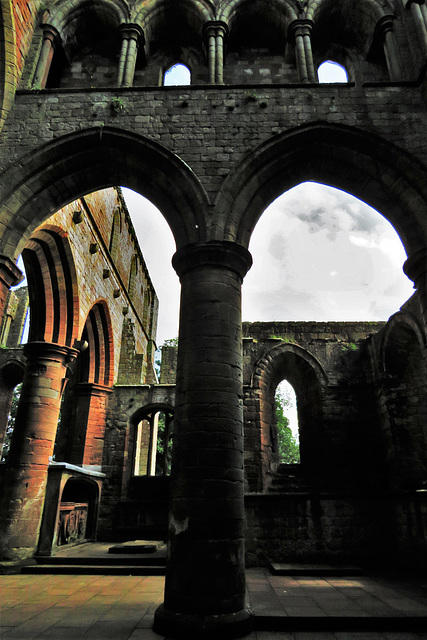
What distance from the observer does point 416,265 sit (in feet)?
17.5

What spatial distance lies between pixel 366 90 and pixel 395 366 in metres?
5.75

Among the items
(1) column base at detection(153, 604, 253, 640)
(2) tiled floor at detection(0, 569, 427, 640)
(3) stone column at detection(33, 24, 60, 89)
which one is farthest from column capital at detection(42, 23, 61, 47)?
(1) column base at detection(153, 604, 253, 640)

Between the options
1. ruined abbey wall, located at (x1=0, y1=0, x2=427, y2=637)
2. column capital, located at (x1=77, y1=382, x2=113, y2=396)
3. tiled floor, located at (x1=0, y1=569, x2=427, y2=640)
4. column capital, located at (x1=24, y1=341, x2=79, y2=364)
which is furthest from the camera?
column capital, located at (x1=77, y1=382, x2=113, y2=396)

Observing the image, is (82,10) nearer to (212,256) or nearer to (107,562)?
(212,256)

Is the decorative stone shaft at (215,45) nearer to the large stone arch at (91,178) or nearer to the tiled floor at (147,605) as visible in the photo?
the large stone arch at (91,178)

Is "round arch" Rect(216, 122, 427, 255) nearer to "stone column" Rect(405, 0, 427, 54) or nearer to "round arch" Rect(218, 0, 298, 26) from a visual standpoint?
"stone column" Rect(405, 0, 427, 54)

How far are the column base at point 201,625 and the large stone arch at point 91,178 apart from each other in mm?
4079

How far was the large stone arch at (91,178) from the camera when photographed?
18.0ft

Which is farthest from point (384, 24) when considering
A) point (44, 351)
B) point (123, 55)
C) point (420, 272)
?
point (44, 351)

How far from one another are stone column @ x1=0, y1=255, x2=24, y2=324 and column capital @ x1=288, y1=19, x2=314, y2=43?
20.9ft

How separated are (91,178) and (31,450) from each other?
4981 millimetres

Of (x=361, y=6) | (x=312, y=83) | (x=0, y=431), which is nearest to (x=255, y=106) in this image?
(x=312, y=83)

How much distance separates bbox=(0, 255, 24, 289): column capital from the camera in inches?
210

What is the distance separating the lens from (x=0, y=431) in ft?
38.4
